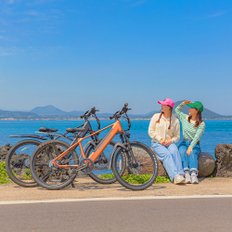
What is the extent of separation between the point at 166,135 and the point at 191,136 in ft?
1.94

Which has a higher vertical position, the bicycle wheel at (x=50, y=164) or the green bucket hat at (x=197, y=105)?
the green bucket hat at (x=197, y=105)

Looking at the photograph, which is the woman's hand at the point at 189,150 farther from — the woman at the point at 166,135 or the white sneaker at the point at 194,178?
the white sneaker at the point at 194,178

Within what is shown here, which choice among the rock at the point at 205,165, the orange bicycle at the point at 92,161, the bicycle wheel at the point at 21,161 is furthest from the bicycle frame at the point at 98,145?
the rock at the point at 205,165

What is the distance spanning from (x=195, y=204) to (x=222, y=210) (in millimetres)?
470

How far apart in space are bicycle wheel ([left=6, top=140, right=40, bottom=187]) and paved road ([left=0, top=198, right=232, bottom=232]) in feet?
5.66

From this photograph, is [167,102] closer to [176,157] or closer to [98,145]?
[176,157]

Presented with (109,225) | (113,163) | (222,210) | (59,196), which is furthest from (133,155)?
(109,225)

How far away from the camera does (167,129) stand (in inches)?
349

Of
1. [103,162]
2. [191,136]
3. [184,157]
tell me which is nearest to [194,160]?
[184,157]

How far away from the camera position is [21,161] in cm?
832

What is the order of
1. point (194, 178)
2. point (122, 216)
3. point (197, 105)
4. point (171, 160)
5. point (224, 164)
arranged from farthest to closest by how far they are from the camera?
point (224, 164)
point (197, 105)
point (171, 160)
point (194, 178)
point (122, 216)

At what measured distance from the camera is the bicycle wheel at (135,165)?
7.87 m

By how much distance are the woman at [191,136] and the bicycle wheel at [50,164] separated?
2.27 m

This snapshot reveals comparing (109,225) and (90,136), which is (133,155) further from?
(109,225)
